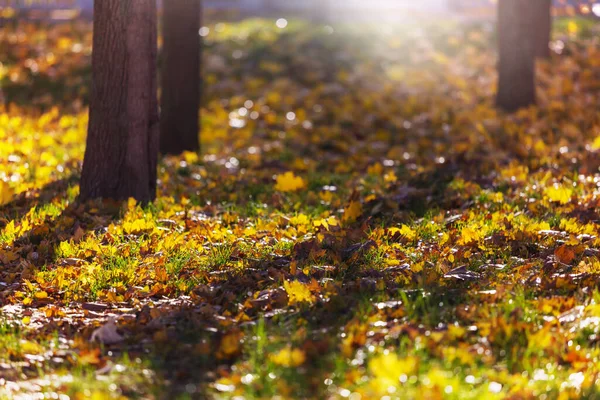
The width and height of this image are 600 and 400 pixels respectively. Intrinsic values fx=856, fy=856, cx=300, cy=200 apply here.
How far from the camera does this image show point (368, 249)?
5812 millimetres

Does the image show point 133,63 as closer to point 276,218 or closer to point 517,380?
point 276,218

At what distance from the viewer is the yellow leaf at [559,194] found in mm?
7285

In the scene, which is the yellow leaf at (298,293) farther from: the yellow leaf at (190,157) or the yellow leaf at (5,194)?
the yellow leaf at (190,157)

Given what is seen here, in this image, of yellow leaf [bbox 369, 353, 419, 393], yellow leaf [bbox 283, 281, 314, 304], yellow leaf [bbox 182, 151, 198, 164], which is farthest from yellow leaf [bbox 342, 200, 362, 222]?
yellow leaf [bbox 182, 151, 198, 164]

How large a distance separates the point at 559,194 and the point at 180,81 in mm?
5124

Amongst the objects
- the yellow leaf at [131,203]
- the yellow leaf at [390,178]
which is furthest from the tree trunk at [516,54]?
the yellow leaf at [131,203]

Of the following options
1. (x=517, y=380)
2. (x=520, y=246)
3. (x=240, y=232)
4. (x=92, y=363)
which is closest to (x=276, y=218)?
(x=240, y=232)

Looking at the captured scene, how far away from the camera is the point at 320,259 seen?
18.8 feet

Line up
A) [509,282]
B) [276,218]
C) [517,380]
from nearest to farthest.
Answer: [517,380], [509,282], [276,218]

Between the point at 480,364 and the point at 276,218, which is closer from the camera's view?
the point at 480,364

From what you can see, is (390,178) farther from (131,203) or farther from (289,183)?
(131,203)

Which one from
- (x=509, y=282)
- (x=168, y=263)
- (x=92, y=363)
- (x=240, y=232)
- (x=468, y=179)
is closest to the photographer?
(x=92, y=363)

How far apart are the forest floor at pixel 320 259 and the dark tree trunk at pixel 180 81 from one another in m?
0.48

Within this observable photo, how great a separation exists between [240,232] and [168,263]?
3.11 feet
